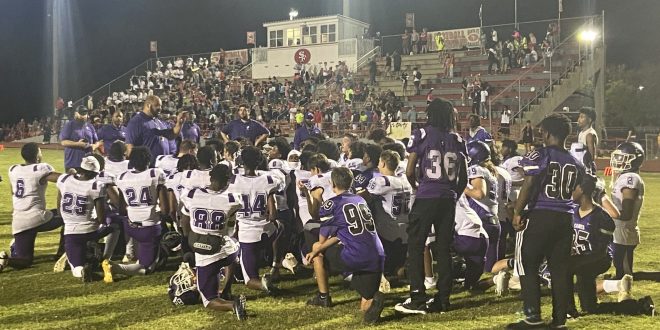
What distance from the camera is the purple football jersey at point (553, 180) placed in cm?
526

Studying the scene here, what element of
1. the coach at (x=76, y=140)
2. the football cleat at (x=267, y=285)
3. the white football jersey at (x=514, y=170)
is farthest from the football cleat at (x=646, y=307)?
the coach at (x=76, y=140)

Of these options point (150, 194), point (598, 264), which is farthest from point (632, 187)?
point (150, 194)

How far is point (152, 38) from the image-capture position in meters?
60.6

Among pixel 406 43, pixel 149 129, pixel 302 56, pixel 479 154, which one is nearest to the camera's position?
pixel 479 154

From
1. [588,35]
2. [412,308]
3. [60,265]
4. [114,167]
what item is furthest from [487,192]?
[588,35]

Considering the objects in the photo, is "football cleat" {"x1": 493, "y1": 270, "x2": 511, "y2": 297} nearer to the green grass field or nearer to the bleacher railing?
the green grass field

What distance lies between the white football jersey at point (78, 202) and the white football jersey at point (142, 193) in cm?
30

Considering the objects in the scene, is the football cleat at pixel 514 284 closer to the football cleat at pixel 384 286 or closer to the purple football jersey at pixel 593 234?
the purple football jersey at pixel 593 234

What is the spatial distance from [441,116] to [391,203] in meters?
1.38

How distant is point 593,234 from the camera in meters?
5.92

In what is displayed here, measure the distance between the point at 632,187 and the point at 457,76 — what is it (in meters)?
27.6

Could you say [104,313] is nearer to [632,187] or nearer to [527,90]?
[632,187]

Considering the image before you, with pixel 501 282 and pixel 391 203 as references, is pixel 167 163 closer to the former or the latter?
pixel 391 203

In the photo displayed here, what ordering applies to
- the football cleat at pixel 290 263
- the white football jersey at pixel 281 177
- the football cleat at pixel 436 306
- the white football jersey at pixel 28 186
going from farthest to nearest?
the white football jersey at pixel 28 186 < the football cleat at pixel 290 263 < the white football jersey at pixel 281 177 < the football cleat at pixel 436 306
